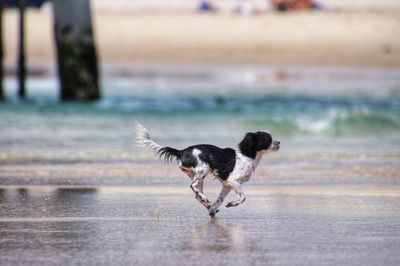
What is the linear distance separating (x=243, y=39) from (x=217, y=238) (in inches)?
1693

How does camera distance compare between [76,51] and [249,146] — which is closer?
[249,146]

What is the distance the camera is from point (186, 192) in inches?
488

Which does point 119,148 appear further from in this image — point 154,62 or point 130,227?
point 154,62

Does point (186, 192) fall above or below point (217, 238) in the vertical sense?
below

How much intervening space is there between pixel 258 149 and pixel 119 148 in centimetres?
714

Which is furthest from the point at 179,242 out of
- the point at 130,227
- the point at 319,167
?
the point at 319,167

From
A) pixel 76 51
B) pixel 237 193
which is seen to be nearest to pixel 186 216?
pixel 237 193

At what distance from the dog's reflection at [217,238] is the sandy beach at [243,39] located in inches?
1498

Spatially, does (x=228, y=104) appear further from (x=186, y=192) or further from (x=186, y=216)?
(x=186, y=216)

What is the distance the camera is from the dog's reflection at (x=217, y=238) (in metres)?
9.09

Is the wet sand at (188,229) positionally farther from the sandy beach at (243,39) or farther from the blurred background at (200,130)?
the sandy beach at (243,39)

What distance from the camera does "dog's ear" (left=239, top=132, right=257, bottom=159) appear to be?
35.4 ft

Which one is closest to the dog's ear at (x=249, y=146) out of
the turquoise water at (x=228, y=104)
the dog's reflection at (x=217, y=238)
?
the dog's reflection at (x=217, y=238)

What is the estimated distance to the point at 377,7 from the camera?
64.8 metres
